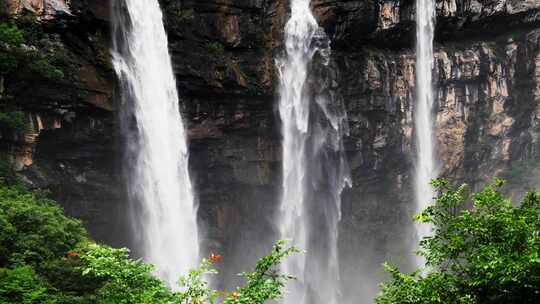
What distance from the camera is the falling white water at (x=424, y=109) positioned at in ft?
92.9

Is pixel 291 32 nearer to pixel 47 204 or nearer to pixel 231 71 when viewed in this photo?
pixel 231 71

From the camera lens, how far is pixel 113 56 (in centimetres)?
Result: 1866

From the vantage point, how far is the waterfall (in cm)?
2447

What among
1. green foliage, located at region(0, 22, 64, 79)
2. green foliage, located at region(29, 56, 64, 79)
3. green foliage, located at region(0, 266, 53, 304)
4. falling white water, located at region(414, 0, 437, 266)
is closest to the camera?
green foliage, located at region(0, 266, 53, 304)

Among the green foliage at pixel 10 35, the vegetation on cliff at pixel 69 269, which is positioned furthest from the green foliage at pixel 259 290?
the green foliage at pixel 10 35

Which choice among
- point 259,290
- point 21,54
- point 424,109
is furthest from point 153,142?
point 424,109

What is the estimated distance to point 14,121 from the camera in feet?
52.4

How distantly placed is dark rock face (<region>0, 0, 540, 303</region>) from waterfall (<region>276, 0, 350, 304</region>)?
25.7 inches

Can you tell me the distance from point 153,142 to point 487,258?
1456cm

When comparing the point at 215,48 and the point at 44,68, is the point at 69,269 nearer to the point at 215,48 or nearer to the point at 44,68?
the point at 44,68

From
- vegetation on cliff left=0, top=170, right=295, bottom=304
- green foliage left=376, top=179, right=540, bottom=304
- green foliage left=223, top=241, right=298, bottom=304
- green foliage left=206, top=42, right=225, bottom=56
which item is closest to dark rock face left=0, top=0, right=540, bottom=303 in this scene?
green foliage left=206, top=42, right=225, bottom=56

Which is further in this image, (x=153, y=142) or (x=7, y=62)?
(x=153, y=142)

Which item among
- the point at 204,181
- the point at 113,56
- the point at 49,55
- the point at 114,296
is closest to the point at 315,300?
the point at 204,181

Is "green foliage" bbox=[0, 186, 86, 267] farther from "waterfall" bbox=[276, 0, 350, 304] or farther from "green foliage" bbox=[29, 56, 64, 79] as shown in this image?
"waterfall" bbox=[276, 0, 350, 304]
